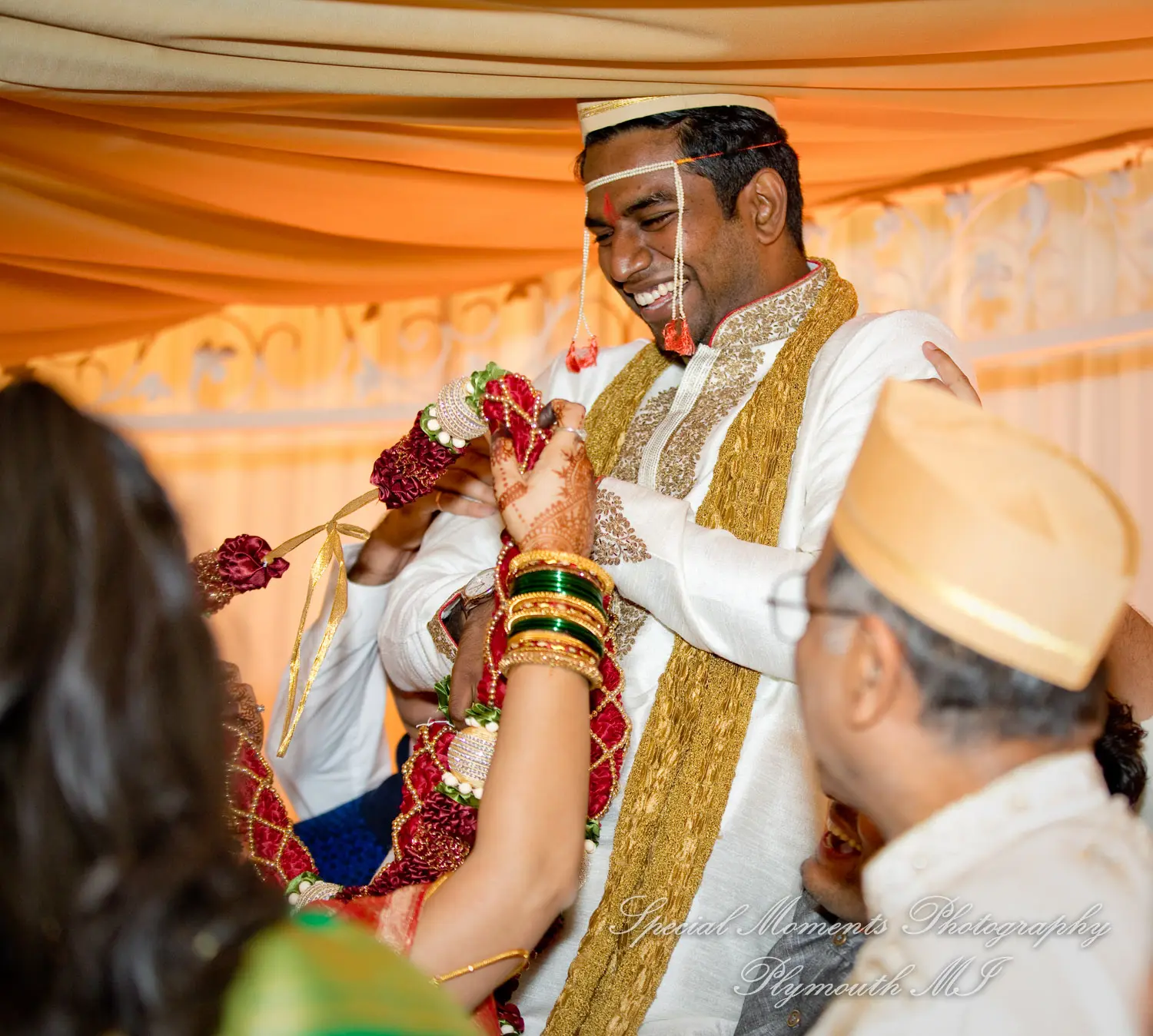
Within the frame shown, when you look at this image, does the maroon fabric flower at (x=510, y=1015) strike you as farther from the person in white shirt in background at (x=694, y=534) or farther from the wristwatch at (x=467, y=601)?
the wristwatch at (x=467, y=601)

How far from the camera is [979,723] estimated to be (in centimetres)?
129

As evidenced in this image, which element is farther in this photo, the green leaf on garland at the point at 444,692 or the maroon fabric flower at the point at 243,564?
→ the green leaf on garland at the point at 444,692

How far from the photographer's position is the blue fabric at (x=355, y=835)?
2719mm

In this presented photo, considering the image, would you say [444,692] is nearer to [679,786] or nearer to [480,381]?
[679,786]

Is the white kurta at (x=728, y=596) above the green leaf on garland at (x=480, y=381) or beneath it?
beneath

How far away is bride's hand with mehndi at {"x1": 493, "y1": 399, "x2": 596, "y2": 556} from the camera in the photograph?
5.44 feet

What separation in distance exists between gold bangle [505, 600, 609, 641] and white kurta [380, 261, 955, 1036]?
1.60 ft

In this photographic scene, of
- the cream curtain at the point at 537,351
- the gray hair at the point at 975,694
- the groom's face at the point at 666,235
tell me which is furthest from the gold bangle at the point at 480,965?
the cream curtain at the point at 537,351

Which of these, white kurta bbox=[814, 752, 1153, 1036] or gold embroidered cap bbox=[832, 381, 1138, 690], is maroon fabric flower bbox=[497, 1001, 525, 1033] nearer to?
white kurta bbox=[814, 752, 1153, 1036]

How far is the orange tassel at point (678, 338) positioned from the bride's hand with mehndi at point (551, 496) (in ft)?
2.40

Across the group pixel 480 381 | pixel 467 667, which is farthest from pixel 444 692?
pixel 480 381

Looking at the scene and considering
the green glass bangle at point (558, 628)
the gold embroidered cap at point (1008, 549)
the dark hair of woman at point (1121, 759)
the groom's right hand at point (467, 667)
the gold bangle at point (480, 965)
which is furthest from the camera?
the groom's right hand at point (467, 667)

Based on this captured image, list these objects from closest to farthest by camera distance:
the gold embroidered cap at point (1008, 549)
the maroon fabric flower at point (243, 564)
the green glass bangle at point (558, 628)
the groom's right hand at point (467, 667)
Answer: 1. the gold embroidered cap at point (1008, 549)
2. the green glass bangle at point (558, 628)
3. the maroon fabric flower at point (243, 564)
4. the groom's right hand at point (467, 667)

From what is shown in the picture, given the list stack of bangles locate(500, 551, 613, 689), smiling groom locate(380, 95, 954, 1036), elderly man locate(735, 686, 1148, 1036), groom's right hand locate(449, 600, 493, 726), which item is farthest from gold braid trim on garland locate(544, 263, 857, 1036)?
Answer: stack of bangles locate(500, 551, 613, 689)
